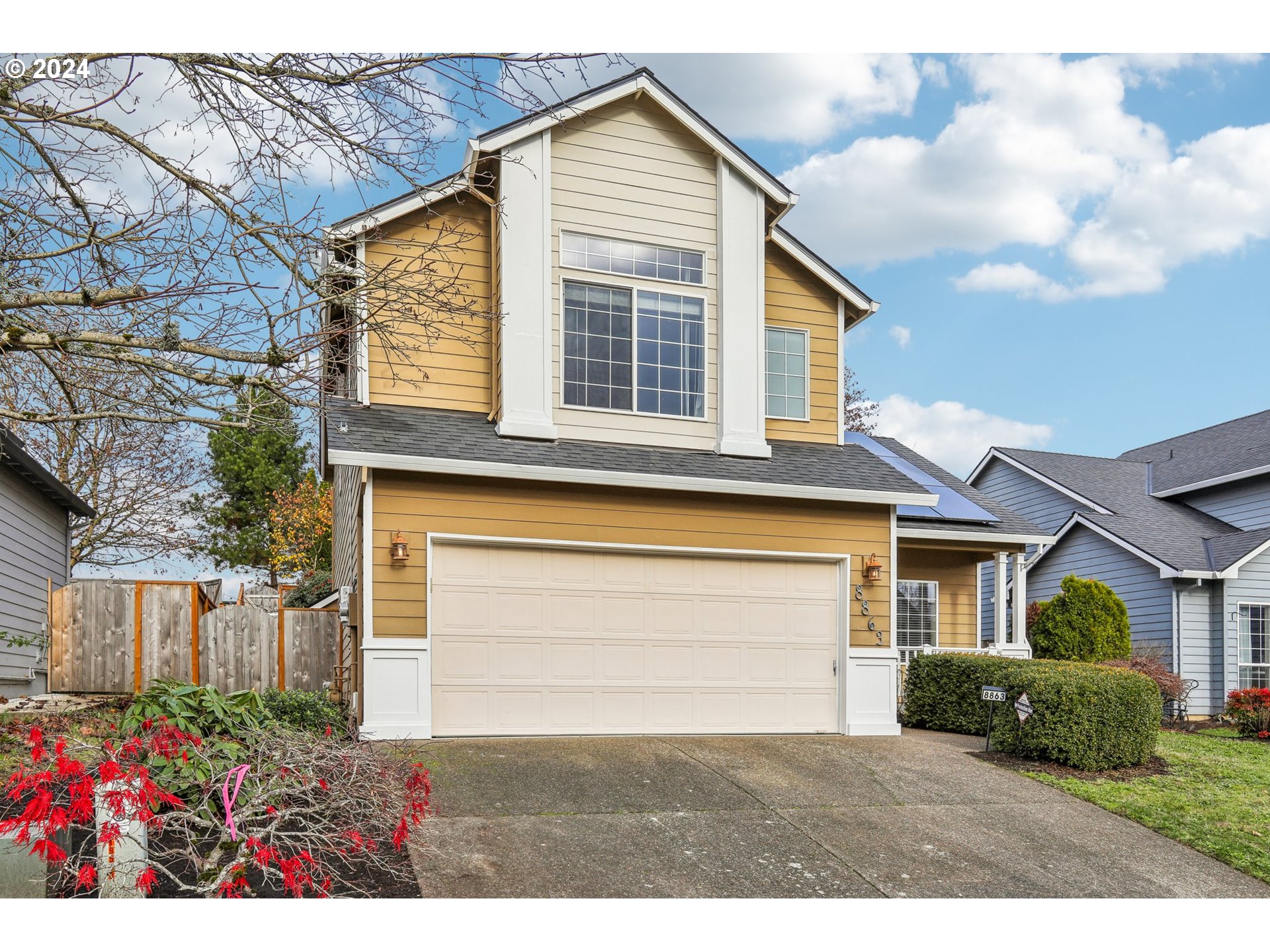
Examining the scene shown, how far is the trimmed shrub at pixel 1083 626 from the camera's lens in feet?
58.3

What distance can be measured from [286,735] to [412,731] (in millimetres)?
3652

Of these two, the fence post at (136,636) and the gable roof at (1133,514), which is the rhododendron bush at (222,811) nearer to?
the fence post at (136,636)

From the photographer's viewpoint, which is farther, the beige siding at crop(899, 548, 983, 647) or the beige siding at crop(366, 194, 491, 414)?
the beige siding at crop(899, 548, 983, 647)

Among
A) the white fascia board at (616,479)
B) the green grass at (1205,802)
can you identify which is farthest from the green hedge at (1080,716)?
the white fascia board at (616,479)

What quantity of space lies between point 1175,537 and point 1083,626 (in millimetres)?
3663

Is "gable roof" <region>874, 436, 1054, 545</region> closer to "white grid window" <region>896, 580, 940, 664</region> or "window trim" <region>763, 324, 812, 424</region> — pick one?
"white grid window" <region>896, 580, 940, 664</region>

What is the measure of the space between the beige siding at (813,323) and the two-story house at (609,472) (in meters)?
0.06

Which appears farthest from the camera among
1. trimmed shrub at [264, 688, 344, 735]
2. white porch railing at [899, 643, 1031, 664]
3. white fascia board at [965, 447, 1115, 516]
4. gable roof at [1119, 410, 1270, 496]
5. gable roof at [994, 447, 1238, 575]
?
white fascia board at [965, 447, 1115, 516]

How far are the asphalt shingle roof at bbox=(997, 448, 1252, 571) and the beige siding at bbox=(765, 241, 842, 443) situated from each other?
9303mm

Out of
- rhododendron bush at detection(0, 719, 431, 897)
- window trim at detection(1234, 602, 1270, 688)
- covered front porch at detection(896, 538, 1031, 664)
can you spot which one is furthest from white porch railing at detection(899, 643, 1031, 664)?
rhododendron bush at detection(0, 719, 431, 897)

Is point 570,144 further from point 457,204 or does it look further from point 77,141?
point 77,141

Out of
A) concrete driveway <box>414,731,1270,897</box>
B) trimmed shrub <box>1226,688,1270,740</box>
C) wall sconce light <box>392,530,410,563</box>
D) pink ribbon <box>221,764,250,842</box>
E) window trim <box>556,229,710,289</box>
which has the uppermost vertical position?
window trim <box>556,229,710,289</box>

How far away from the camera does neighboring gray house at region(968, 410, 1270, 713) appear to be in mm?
18609
